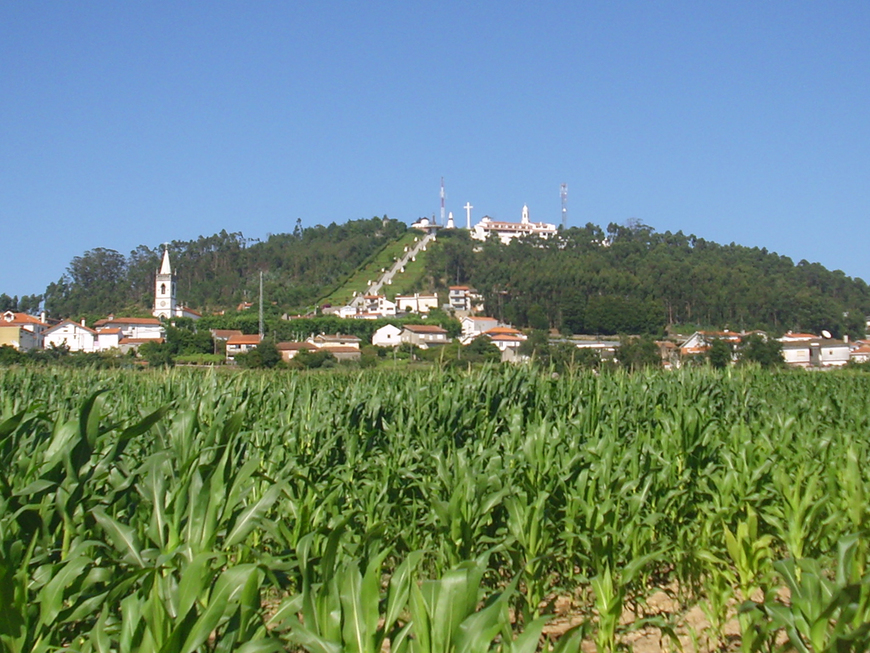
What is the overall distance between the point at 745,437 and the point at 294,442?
3.57 m

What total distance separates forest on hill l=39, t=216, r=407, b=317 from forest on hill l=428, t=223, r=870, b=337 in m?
16.9

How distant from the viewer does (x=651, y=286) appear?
7200 centimetres

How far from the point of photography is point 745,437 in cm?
577

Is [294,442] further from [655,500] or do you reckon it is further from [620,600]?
[620,600]

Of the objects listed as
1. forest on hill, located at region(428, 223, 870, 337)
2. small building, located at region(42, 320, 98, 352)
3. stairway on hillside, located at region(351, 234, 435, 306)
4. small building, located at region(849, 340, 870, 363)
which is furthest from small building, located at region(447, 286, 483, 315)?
small building, located at region(849, 340, 870, 363)

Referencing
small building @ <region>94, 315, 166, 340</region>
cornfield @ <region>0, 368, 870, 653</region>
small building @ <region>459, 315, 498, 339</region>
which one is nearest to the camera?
cornfield @ <region>0, 368, 870, 653</region>

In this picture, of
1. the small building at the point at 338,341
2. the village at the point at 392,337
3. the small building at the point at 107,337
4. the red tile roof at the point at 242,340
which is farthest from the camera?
the small building at the point at 107,337

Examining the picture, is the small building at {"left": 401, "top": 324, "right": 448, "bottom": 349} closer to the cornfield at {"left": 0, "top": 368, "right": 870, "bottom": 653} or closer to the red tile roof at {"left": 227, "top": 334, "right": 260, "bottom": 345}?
the red tile roof at {"left": 227, "top": 334, "right": 260, "bottom": 345}

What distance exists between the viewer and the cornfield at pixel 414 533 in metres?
2.41

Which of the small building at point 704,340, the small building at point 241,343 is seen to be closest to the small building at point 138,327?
the small building at point 241,343

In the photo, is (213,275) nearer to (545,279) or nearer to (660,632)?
(545,279)

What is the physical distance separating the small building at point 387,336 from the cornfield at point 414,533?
55.8 meters

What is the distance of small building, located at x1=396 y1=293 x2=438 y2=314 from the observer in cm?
9144

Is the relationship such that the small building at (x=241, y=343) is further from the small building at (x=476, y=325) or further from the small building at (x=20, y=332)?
the small building at (x=476, y=325)
